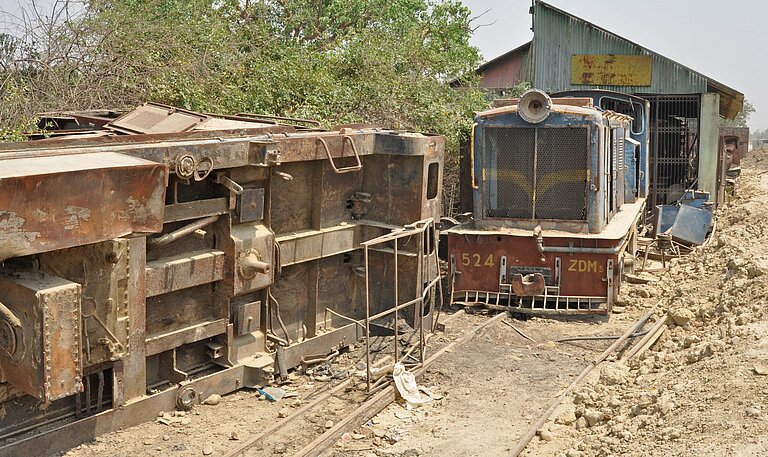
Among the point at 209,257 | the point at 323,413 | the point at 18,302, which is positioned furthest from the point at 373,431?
the point at 18,302

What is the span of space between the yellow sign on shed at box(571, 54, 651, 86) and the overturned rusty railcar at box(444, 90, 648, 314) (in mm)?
10757

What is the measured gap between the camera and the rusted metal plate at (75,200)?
454 cm

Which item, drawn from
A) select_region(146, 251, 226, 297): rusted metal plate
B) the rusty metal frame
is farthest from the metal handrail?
select_region(146, 251, 226, 297): rusted metal plate

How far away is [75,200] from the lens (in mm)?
4859

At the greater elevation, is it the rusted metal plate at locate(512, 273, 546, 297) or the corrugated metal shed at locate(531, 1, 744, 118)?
the corrugated metal shed at locate(531, 1, 744, 118)

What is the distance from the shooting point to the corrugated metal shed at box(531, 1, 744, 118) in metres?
20.4

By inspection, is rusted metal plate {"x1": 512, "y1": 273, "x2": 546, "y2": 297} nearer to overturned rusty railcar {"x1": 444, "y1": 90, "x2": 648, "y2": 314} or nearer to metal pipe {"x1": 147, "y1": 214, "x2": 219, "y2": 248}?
overturned rusty railcar {"x1": 444, "y1": 90, "x2": 648, "y2": 314}

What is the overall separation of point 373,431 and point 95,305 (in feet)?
7.68

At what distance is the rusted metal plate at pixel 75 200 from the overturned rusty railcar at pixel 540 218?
5.58m

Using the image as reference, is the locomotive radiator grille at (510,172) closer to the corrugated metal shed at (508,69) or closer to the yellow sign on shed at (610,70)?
the yellow sign on shed at (610,70)

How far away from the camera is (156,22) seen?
517 inches

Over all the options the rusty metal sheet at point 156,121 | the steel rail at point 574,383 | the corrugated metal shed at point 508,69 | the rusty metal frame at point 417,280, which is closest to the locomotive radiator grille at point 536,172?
the steel rail at point 574,383

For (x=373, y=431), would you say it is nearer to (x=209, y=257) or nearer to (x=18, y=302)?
(x=209, y=257)

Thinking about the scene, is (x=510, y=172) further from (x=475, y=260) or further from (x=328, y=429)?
(x=328, y=429)
